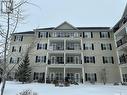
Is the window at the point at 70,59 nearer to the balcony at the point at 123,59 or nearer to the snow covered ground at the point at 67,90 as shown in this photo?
the balcony at the point at 123,59

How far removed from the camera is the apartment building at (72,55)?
1148 inches

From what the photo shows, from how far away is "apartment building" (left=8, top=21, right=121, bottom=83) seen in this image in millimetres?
29172

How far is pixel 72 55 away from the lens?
31.2m

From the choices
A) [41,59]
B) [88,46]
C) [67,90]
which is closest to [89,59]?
[88,46]

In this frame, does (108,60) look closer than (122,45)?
No

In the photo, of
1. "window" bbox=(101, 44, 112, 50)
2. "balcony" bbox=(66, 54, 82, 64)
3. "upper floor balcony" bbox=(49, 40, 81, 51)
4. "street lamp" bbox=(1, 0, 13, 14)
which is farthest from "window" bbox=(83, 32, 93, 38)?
"street lamp" bbox=(1, 0, 13, 14)

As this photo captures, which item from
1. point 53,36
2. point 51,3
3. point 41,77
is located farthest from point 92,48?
point 51,3

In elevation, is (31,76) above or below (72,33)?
below

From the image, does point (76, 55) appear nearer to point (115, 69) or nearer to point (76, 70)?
point (76, 70)

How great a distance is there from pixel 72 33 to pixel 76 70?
8417 millimetres

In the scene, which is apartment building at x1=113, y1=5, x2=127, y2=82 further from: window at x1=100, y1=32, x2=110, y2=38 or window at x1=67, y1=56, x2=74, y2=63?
window at x1=67, y1=56, x2=74, y2=63

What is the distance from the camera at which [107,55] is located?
31.0 metres

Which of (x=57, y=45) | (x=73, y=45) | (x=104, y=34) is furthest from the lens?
(x=104, y=34)

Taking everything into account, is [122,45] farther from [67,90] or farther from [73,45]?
[67,90]
